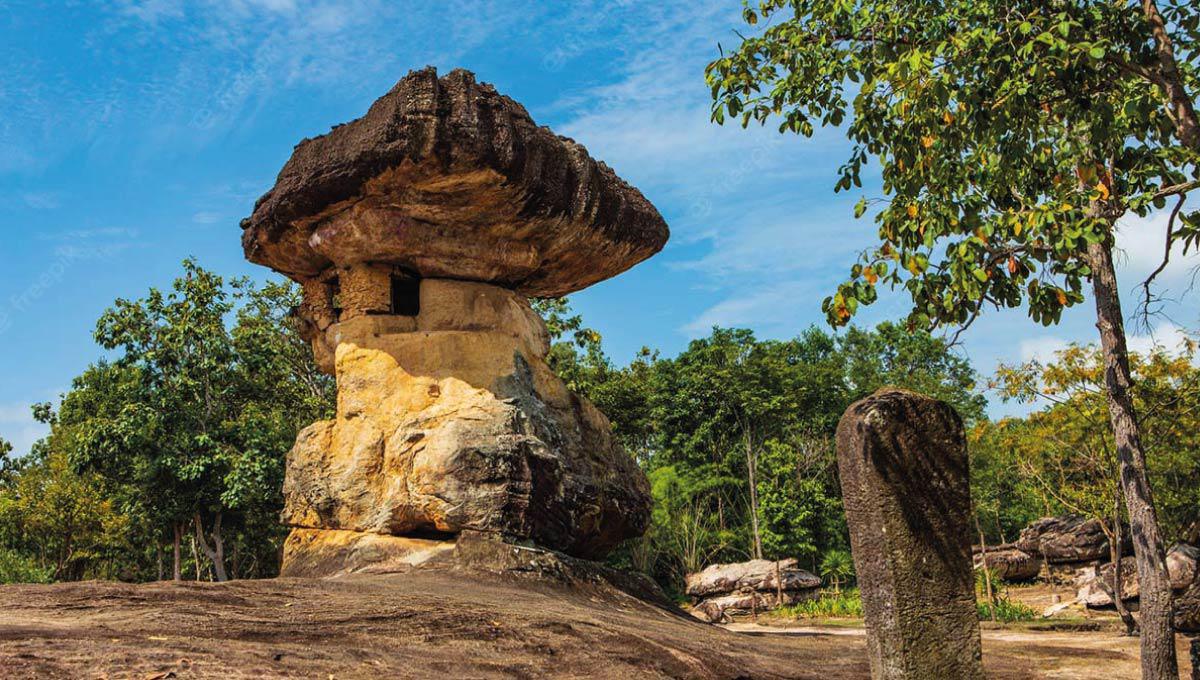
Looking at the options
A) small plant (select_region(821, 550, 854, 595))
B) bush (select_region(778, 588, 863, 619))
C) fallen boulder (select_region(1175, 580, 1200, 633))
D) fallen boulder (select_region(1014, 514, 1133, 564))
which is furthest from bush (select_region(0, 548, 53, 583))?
fallen boulder (select_region(1014, 514, 1133, 564))

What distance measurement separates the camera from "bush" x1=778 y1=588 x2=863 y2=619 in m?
23.8

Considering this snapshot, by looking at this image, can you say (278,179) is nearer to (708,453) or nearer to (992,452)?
(708,453)

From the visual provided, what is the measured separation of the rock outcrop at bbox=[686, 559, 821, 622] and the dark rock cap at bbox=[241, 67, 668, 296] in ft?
48.2

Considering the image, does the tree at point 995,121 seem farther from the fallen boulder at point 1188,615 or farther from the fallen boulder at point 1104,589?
the fallen boulder at point 1104,589

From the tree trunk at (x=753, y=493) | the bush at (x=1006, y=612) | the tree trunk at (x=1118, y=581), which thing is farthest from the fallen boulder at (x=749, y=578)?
the tree trunk at (x=1118, y=581)

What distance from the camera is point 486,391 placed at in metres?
12.4

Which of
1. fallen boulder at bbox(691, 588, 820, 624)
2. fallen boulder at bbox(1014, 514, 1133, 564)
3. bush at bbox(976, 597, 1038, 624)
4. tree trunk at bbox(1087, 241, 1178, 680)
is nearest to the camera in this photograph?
tree trunk at bbox(1087, 241, 1178, 680)

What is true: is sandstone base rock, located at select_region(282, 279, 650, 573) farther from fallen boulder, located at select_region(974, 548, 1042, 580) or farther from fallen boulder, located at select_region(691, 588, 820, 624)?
fallen boulder, located at select_region(974, 548, 1042, 580)

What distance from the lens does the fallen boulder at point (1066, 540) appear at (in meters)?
26.9

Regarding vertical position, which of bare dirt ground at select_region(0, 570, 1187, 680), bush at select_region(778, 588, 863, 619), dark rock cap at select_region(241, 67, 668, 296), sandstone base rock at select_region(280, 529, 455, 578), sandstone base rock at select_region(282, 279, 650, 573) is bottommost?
bush at select_region(778, 588, 863, 619)

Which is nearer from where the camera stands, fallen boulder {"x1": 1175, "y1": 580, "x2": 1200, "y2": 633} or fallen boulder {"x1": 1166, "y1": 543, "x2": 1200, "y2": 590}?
fallen boulder {"x1": 1175, "y1": 580, "x2": 1200, "y2": 633}

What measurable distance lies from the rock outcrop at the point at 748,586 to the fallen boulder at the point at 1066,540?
21.3 ft

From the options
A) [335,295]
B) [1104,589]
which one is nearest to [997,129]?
[335,295]

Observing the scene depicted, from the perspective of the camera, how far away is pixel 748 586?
2706cm
